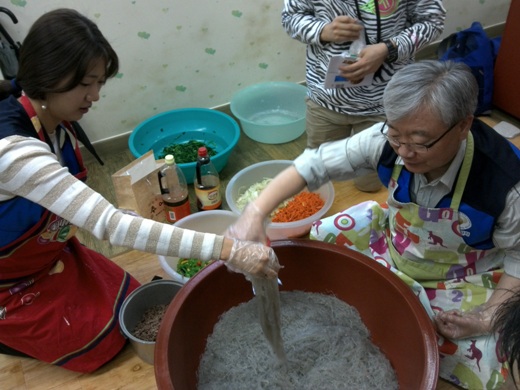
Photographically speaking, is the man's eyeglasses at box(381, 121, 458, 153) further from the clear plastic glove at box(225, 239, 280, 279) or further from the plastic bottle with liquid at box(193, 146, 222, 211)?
the plastic bottle with liquid at box(193, 146, 222, 211)

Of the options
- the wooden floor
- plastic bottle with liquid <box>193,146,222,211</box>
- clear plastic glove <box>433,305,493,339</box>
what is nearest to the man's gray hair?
clear plastic glove <box>433,305,493,339</box>

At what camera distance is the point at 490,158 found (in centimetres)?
107

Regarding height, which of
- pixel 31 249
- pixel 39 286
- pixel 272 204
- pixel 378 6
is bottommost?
pixel 39 286

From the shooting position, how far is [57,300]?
54.4 inches

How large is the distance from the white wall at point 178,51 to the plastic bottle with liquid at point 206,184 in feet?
2.16

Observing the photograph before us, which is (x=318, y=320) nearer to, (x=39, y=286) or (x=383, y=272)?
(x=383, y=272)

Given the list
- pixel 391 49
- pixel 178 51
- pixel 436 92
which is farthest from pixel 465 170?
pixel 178 51

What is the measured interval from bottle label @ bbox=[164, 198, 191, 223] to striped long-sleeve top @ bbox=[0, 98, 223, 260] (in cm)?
82

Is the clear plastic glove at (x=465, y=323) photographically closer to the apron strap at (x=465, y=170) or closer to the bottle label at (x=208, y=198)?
the apron strap at (x=465, y=170)

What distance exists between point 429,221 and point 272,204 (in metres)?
0.42

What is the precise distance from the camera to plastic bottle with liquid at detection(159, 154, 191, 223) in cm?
190

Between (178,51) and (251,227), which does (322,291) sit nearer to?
(251,227)

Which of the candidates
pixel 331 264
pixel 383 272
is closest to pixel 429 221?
pixel 383 272

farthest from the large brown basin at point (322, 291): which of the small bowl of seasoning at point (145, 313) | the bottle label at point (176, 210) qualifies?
the bottle label at point (176, 210)
